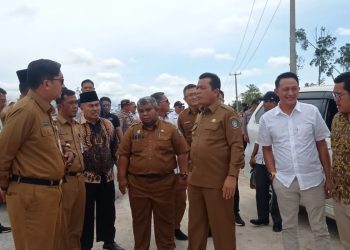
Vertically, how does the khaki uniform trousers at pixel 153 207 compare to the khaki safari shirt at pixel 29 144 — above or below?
below

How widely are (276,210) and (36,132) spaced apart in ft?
11.9

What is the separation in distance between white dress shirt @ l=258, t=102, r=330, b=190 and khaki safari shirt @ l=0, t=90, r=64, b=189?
2031mm

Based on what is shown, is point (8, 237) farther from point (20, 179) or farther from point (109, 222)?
point (20, 179)

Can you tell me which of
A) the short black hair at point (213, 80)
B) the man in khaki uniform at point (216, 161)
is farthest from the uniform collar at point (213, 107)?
the short black hair at point (213, 80)

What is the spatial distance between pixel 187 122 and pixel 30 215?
2835mm

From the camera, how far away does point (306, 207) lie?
3.69 m

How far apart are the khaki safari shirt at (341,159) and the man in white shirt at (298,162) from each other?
1.01ft

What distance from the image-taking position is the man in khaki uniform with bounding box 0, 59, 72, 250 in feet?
9.34

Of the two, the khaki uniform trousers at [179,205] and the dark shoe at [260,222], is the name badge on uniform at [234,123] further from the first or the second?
the dark shoe at [260,222]

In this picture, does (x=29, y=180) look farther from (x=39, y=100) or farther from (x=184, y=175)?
(x=184, y=175)

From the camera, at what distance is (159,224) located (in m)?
4.41

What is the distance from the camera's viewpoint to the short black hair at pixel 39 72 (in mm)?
3014

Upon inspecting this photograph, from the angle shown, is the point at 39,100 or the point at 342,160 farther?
the point at 342,160

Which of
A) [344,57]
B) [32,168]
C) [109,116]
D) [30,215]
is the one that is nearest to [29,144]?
[32,168]
